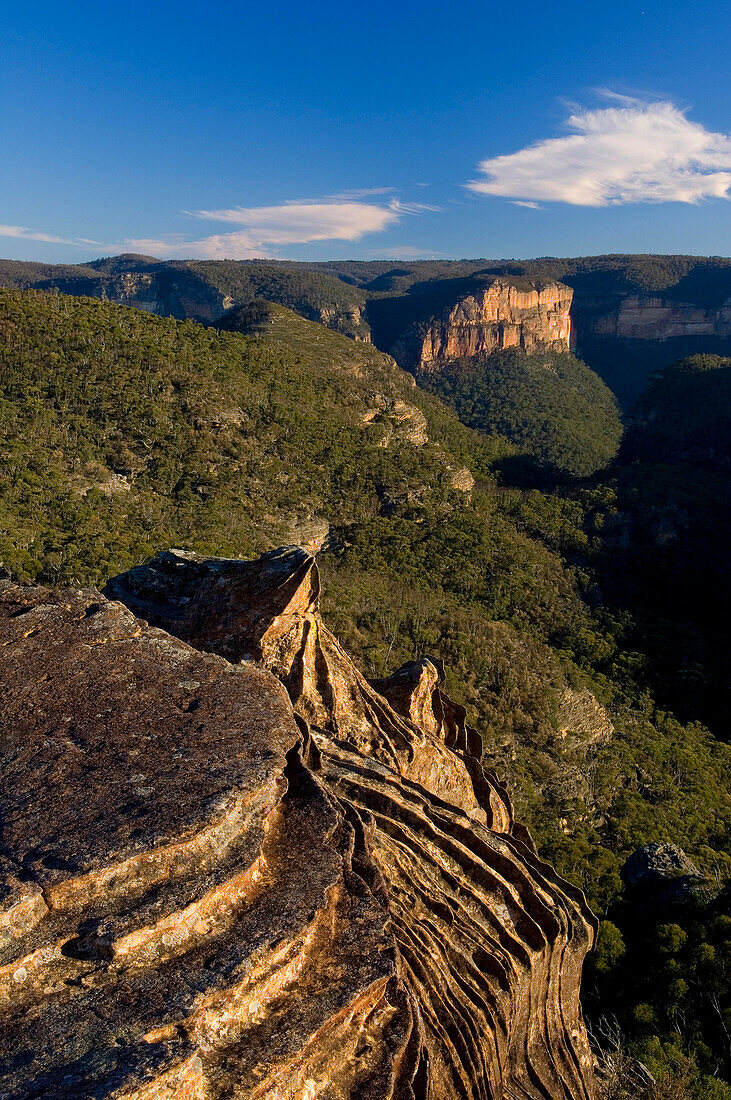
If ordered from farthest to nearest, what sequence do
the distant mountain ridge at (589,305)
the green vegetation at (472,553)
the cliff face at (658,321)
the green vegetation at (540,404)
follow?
the cliff face at (658,321)
the distant mountain ridge at (589,305)
the green vegetation at (540,404)
the green vegetation at (472,553)

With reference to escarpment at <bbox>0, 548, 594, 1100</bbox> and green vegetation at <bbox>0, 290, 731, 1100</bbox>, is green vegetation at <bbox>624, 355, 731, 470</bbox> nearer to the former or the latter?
green vegetation at <bbox>0, 290, 731, 1100</bbox>

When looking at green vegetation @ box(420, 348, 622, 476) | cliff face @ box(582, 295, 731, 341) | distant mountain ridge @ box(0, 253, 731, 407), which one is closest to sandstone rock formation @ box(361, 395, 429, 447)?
green vegetation @ box(420, 348, 622, 476)

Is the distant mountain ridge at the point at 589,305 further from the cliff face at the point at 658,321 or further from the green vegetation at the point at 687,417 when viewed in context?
the green vegetation at the point at 687,417

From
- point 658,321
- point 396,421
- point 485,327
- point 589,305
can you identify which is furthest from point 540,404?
point 589,305

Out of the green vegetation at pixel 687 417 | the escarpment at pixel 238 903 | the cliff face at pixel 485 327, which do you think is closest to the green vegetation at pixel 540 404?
the cliff face at pixel 485 327

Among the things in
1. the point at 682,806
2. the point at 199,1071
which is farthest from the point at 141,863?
the point at 682,806
